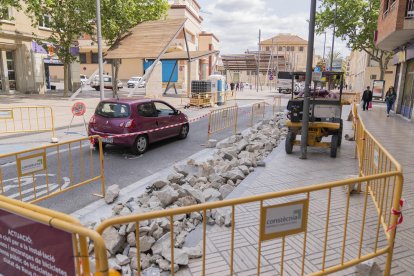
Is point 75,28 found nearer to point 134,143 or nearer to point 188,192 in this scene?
point 134,143

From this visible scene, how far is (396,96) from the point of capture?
19438mm

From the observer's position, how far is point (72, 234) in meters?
2.02

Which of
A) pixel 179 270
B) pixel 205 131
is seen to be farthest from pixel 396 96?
pixel 179 270

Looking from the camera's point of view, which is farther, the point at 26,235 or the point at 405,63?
the point at 405,63

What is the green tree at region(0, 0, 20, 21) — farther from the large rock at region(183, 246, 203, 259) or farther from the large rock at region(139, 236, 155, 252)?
the large rock at region(183, 246, 203, 259)

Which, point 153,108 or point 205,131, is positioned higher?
point 153,108

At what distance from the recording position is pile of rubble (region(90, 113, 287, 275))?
376 cm

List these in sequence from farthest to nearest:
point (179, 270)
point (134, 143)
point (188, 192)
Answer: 1. point (134, 143)
2. point (188, 192)
3. point (179, 270)

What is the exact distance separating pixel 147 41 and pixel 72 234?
20653mm

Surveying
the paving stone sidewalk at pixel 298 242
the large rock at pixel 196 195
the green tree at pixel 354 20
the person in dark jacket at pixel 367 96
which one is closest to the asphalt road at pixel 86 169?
the large rock at pixel 196 195

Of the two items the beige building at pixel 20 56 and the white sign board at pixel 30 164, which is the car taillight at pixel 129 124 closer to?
the white sign board at pixel 30 164

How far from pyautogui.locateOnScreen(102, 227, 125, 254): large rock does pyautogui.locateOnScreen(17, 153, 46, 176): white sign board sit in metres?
1.58

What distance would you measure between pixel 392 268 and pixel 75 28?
1037 inches

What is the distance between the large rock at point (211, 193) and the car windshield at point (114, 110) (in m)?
4.43
